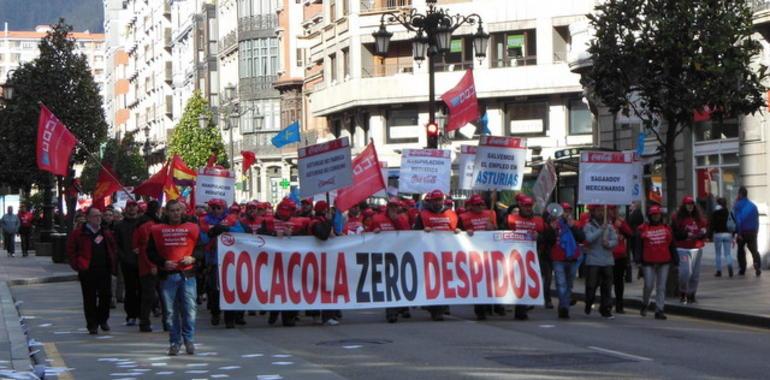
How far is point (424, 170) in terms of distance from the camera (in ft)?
87.4

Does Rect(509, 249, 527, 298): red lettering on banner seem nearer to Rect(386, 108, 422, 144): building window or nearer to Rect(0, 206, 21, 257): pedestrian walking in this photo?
Rect(0, 206, 21, 257): pedestrian walking

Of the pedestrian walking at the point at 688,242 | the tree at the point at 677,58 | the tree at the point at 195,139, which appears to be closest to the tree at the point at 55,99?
the tree at the point at 195,139

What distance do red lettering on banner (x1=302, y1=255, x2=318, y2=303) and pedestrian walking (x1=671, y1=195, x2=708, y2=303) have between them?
5339mm

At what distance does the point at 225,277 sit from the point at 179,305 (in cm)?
362

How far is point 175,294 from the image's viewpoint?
52.4 ft

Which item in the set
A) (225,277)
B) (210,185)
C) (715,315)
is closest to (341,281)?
(225,277)

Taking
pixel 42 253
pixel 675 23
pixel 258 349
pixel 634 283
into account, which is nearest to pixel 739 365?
pixel 258 349

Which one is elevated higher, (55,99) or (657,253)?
(55,99)

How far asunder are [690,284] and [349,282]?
513cm

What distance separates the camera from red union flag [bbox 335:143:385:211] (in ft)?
70.7

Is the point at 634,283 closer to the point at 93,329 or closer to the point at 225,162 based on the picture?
the point at 93,329

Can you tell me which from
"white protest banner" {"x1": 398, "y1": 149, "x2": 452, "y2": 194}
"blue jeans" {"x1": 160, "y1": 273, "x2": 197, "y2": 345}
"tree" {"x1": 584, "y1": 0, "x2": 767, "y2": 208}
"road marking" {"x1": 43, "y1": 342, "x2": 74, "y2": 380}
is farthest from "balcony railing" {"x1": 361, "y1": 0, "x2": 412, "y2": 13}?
"blue jeans" {"x1": 160, "y1": 273, "x2": 197, "y2": 345}

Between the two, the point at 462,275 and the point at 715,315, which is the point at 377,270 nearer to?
the point at 462,275

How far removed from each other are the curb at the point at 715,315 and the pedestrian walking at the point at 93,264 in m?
8.02
